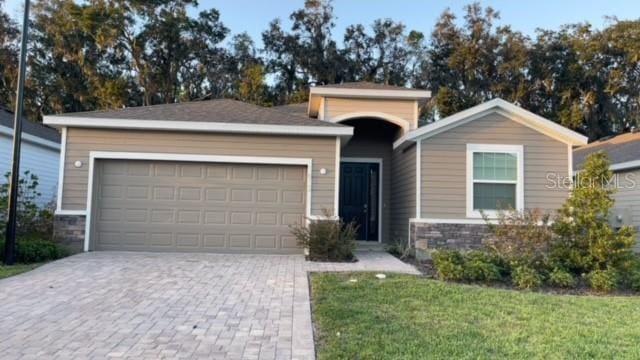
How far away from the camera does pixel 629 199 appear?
13.1 meters

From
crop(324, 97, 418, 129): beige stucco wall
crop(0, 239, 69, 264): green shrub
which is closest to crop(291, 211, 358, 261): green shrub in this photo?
crop(324, 97, 418, 129): beige stucco wall

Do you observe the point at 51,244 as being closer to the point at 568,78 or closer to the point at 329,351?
the point at 329,351

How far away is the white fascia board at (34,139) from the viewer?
12750 millimetres

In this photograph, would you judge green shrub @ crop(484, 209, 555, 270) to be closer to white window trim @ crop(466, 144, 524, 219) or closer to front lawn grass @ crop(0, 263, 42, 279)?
white window trim @ crop(466, 144, 524, 219)

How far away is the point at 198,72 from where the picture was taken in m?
29.3

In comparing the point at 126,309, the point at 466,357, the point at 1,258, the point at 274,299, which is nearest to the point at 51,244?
the point at 1,258

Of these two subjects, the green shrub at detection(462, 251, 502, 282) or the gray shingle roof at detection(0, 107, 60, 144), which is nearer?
the green shrub at detection(462, 251, 502, 282)

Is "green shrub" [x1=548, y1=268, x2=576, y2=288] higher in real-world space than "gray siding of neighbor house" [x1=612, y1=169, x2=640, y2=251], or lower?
lower

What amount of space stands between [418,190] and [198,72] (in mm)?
21589

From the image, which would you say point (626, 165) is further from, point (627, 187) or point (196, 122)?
point (196, 122)

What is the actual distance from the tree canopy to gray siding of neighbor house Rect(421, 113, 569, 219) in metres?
15.2

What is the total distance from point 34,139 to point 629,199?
642 inches

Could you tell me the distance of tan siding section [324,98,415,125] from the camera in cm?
1309

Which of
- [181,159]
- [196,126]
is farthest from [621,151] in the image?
[181,159]
